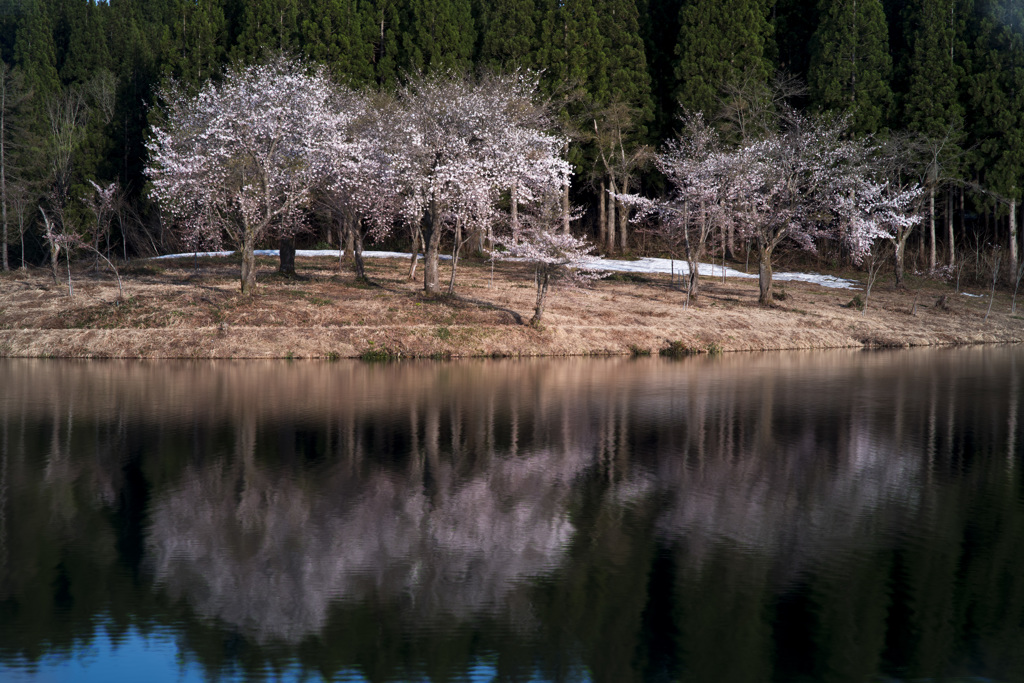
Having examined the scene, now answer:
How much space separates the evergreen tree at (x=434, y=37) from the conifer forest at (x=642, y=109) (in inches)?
6.0

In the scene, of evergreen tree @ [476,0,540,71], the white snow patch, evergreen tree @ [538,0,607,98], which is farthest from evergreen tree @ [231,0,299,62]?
evergreen tree @ [538,0,607,98]

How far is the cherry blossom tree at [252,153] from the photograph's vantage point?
37781 millimetres

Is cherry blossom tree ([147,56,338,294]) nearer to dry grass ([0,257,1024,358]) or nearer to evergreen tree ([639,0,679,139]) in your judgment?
dry grass ([0,257,1024,358])

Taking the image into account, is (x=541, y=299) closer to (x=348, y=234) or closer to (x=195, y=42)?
(x=348, y=234)

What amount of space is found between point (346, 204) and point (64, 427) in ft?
83.5

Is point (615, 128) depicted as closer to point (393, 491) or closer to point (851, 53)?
point (851, 53)

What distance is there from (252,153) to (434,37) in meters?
28.1

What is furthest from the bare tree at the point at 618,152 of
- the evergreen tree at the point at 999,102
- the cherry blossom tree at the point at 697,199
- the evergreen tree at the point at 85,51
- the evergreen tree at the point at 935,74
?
the evergreen tree at the point at 85,51

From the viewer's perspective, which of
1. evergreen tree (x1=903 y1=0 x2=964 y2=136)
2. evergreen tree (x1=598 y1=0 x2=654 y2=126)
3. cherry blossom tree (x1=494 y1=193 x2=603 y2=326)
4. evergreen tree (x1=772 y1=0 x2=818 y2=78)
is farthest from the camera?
evergreen tree (x1=772 y1=0 x2=818 y2=78)

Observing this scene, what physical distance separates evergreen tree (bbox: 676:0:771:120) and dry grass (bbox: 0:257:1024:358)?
1897 cm

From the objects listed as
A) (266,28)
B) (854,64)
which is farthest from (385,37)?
(854,64)

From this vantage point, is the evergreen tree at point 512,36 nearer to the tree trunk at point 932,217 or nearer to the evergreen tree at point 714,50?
the evergreen tree at point 714,50

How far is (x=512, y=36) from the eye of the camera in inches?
2436

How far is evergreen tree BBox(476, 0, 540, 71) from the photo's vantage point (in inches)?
2400
